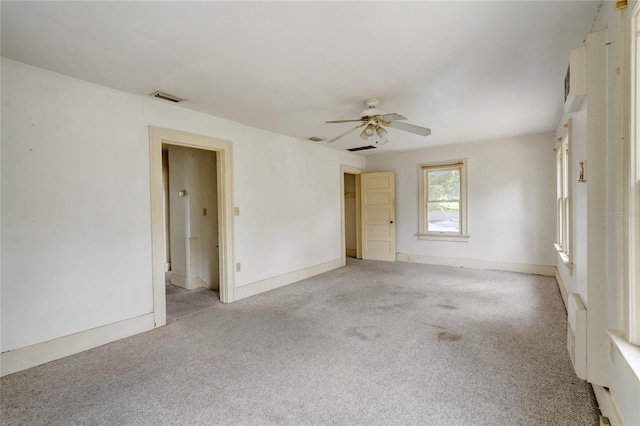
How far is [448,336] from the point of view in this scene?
2891 millimetres

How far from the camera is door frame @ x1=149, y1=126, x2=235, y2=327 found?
327 cm

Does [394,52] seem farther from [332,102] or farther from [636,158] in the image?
[636,158]

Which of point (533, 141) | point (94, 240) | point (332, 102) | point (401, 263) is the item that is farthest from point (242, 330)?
point (533, 141)

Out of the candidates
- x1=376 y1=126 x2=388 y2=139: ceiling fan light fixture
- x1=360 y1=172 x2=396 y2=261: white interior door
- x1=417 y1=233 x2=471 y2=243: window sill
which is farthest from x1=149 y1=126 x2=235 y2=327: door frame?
x1=417 y1=233 x2=471 y2=243: window sill

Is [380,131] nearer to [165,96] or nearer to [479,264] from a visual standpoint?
[165,96]

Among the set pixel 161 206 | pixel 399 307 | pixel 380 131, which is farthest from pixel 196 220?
pixel 399 307

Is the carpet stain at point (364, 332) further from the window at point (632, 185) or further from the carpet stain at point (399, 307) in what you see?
the window at point (632, 185)

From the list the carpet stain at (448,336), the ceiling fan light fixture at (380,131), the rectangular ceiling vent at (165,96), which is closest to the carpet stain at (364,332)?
the carpet stain at (448,336)

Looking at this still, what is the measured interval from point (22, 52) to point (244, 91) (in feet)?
5.56

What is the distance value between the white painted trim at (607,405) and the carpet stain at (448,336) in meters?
1.01

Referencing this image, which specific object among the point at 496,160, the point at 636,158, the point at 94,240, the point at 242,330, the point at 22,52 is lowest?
the point at 242,330

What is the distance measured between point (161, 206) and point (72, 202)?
760 millimetres

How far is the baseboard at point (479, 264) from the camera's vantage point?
5350 millimetres

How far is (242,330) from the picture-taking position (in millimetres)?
3141
